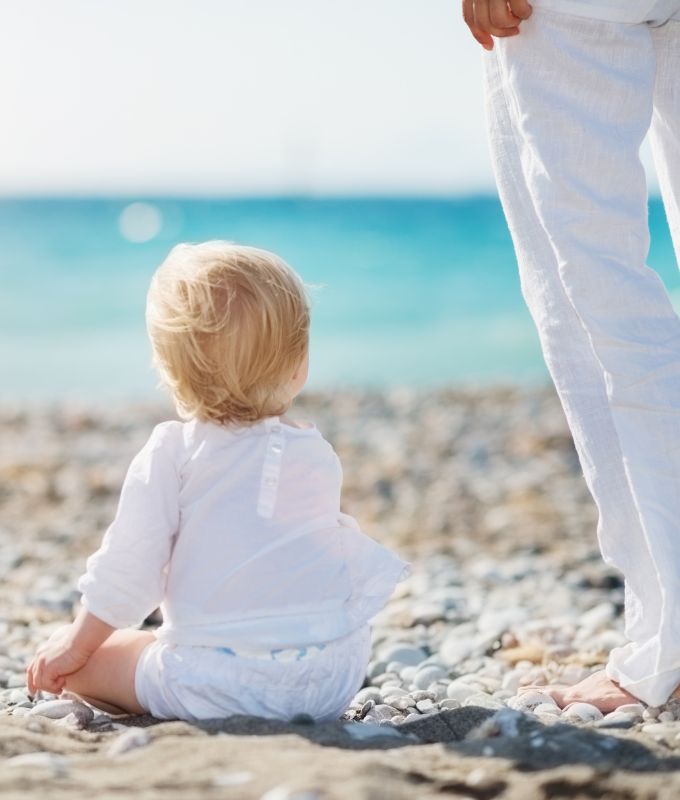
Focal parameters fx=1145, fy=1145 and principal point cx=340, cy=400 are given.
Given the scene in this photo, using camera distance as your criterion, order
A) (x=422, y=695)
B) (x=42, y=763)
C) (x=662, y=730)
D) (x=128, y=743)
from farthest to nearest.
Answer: (x=422, y=695), (x=662, y=730), (x=128, y=743), (x=42, y=763)

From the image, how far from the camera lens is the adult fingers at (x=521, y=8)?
245 cm

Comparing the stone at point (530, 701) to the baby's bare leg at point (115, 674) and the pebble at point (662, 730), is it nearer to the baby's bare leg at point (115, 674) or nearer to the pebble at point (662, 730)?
the pebble at point (662, 730)

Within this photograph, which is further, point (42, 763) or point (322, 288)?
point (322, 288)

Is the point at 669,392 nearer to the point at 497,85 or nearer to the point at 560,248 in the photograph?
the point at 560,248

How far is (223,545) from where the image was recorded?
2.41 metres

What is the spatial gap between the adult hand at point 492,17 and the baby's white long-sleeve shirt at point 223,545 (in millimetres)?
978

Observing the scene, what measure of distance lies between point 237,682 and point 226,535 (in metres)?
0.30

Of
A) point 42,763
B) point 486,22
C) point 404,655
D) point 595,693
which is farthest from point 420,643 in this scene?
point 486,22

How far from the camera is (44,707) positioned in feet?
8.41

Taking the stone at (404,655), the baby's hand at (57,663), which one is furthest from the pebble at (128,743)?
the stone at (404,655)

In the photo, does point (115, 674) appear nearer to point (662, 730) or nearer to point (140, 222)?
point (662, 730)

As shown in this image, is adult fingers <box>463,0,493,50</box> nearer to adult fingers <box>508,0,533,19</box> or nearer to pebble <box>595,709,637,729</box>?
adult fingers <box>508,0,533,19</box>

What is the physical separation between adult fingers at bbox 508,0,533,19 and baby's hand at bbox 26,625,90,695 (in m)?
1.64

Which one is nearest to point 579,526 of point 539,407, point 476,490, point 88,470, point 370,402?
point 476,490
